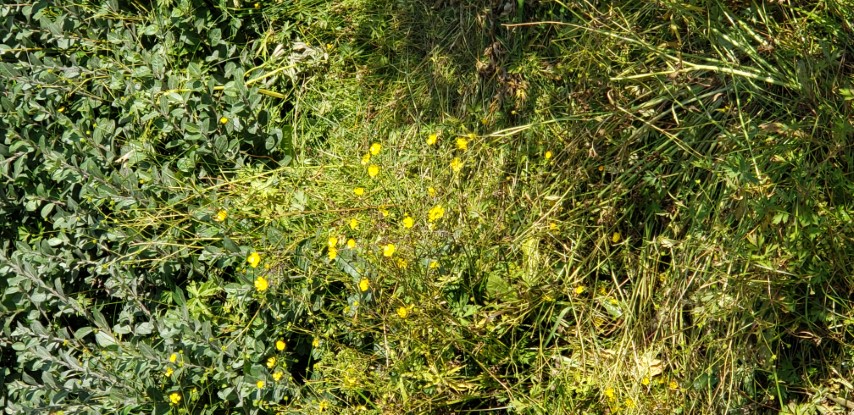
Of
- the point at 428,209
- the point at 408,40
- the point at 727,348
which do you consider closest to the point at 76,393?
the point at 428,209

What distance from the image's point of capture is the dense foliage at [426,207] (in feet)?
7.88

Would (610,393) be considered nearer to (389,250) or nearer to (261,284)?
(389,250)

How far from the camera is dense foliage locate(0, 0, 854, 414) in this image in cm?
240

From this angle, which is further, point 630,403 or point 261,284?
point 261,284

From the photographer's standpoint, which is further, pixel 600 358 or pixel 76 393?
pixel 76 393

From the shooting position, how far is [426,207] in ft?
9.30

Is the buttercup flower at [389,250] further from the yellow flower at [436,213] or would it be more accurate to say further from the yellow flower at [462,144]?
the yellow flower at [462,144]

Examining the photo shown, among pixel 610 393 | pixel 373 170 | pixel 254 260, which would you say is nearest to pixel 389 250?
pixel 373 170

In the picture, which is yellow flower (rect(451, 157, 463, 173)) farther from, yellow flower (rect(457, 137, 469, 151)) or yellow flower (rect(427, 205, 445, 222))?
yellow flower (rect(427, 205, 445, 222))

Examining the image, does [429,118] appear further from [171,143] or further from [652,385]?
[652,385]

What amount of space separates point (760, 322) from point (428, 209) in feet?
3.46

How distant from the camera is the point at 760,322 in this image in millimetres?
2307

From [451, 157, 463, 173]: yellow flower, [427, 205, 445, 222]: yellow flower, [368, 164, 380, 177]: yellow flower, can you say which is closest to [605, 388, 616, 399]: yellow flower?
[427, 205, 445, 222]: yellow flower

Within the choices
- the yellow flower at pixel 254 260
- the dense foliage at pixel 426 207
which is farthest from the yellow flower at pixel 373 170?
the yellow flower at pixel 254 260
